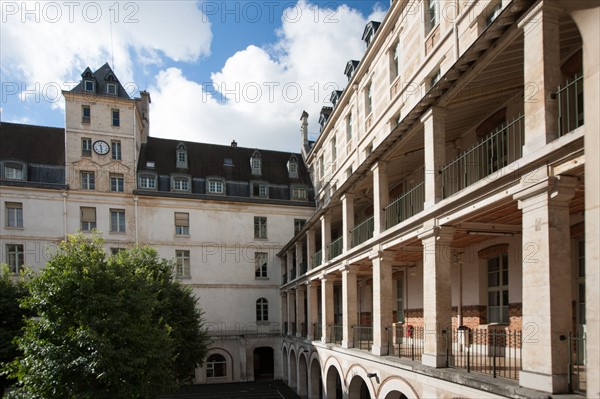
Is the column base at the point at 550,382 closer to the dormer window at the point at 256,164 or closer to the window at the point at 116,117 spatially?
the dormer window at the point at 256,164

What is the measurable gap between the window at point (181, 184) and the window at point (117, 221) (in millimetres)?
4181

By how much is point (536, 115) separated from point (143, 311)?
483 inches

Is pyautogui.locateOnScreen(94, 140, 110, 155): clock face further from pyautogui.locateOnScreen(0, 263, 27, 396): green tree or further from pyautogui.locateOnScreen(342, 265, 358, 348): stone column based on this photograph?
pyautogui.locateOnScreen(342, 265, 358, 348): stone column

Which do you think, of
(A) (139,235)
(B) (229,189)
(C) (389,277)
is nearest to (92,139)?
Answer: (A) (139,235)

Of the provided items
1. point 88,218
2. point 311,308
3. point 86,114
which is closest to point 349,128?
point 311,308

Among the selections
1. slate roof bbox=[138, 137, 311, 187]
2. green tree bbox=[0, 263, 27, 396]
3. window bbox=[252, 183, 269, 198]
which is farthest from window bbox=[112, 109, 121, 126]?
green tree bbox=[0, 263, 27, 396]

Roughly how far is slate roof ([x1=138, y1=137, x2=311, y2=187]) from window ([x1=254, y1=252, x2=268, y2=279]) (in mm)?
6216

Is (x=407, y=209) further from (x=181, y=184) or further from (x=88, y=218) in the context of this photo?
Result: (x=88, y=218)

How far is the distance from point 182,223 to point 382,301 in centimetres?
2240

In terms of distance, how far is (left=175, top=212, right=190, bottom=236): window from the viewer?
105ft

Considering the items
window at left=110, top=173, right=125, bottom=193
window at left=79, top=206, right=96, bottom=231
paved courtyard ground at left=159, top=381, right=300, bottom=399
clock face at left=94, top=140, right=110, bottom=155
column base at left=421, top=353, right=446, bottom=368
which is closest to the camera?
column base at left=421, top=353, right=446, bottom=368

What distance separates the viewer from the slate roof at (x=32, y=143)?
30359 mm

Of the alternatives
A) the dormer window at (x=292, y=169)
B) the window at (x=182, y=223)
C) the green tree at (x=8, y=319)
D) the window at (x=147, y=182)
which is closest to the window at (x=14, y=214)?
the window at (x=147, y=182)

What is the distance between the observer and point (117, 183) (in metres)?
31.0
